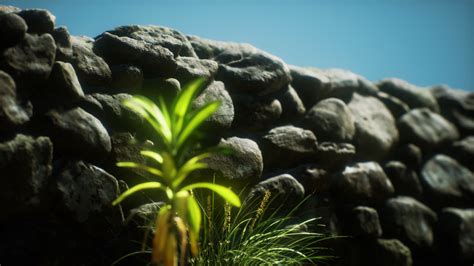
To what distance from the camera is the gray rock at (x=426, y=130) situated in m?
3.28

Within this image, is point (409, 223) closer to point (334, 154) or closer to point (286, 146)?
point (334, 154)

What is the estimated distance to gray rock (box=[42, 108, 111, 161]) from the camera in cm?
167

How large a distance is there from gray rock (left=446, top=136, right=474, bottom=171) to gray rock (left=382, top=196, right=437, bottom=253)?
79 cm

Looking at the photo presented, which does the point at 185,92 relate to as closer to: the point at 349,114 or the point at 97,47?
the point at 97,47

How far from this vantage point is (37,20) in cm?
177

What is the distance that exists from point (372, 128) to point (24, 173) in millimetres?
2555

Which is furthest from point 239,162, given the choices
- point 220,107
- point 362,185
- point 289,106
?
point 362,185

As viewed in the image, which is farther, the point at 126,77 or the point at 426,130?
the point at 426,130

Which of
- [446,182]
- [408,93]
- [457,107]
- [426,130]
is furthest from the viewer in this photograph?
[457,107]

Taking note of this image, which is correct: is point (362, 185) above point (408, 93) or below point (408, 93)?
below

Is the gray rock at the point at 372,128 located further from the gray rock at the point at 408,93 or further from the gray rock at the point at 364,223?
the gray rock at the point at 364,223

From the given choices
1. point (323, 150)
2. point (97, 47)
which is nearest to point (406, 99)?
point (323, 150)

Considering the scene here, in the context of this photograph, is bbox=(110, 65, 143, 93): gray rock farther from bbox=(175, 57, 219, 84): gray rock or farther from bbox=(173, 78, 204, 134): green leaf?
bbox=(173, 78, 204, 134): green leaf

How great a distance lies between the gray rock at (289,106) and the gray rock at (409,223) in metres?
1.01
